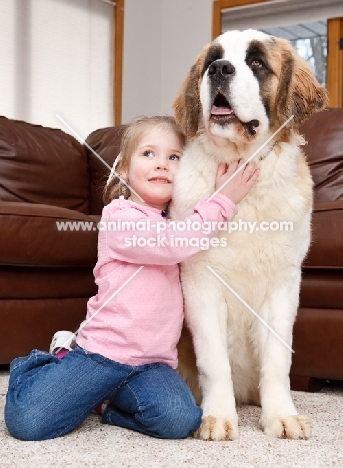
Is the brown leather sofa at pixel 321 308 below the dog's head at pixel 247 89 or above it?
below

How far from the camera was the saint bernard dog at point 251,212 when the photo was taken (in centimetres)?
138

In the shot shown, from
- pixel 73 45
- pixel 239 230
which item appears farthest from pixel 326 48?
pixel 239 230

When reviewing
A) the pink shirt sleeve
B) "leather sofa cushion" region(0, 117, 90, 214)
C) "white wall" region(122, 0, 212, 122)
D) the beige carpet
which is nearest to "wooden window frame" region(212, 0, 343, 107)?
"white wall" region(122, 0, 212, 122)

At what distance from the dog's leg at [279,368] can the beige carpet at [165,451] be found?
0.03 metres

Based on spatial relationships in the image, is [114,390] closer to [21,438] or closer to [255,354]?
[21,438]

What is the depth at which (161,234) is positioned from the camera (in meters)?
1.35

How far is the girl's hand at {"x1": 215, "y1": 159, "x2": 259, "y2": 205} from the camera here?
141 centimetres

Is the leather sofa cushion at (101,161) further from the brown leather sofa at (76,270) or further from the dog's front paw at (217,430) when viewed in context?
the dog's front paw at (217,430)

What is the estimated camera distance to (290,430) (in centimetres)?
130

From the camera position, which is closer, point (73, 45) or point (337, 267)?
point (337, 267)

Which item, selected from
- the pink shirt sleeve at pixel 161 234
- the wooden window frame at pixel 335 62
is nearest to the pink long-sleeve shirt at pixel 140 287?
the pink shirt sleeve at pixel 161 234

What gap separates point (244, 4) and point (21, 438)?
4596 mm

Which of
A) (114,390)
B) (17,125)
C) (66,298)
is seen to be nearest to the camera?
(114,390)

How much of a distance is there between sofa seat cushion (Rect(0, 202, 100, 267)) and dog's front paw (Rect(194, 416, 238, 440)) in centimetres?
94
